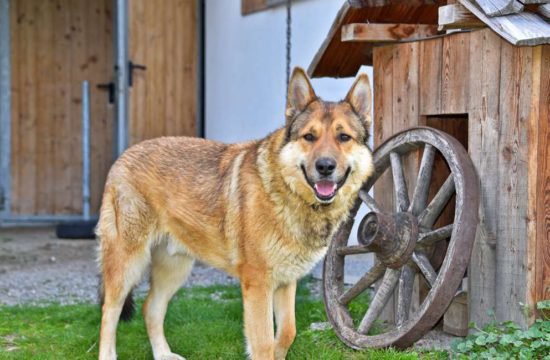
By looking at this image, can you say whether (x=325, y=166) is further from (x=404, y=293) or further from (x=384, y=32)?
(x=384, y=32)

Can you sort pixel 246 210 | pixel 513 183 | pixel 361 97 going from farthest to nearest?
pixel 361 97
pixel 246 210
pixel 513 183

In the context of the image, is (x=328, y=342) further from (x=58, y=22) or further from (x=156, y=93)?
(x=58, y=22)

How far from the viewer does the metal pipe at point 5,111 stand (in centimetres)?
1147

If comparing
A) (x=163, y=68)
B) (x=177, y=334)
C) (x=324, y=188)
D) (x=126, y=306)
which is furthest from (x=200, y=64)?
(x=324, y=188)

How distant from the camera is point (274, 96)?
29.7 ft

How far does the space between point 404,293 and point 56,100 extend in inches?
327

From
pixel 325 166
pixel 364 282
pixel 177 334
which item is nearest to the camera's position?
pixel 325 166

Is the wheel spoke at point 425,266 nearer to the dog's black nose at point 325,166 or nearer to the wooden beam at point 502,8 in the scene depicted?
the dog's black nose at point 325,166

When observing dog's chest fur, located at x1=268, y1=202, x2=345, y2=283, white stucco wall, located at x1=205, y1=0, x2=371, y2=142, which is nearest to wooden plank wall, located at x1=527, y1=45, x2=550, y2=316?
dog's chest fur, located at x1=268, y1=202, x2=345, y2=283

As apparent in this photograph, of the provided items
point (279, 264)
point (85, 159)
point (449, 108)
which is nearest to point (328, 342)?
point (279, 264)

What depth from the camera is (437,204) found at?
4777 millimetres

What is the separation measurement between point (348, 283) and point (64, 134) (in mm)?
6530

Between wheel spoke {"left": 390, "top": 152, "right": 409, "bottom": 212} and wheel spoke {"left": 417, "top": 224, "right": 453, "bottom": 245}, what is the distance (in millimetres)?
340

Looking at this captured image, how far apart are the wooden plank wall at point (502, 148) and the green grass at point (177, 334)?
554mm
